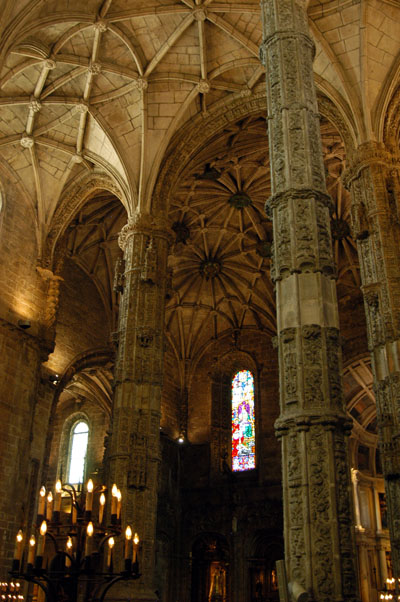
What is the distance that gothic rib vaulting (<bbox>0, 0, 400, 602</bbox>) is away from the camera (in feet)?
Result: 26.0

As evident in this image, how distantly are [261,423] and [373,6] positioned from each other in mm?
17755

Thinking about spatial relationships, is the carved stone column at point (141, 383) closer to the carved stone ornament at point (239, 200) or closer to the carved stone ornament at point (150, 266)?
the carved stone ornament at point (150, 266)

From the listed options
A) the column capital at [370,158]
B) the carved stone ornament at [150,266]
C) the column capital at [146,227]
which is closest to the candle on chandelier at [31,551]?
the carved stone ornament at [150,266]

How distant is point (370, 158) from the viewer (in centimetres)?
1516

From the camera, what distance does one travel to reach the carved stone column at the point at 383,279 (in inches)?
496

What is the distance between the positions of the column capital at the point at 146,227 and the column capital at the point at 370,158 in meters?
5.15

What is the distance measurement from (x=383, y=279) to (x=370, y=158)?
10.8 feet

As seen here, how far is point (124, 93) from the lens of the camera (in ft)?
59.5

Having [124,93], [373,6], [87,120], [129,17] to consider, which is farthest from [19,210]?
[373,6]

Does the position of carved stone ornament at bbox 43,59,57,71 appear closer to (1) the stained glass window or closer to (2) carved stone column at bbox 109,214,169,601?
(2) carved stone column at bbox 109,214,169,601

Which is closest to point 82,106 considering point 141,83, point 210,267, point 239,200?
point 141,83

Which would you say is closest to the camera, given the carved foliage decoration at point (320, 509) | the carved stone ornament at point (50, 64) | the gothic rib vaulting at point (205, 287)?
the carved foliage decoration at point (320, 509)

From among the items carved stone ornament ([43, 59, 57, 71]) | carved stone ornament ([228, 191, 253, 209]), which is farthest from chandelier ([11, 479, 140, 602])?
carved stone ornament ([228, 191, 253, 209])

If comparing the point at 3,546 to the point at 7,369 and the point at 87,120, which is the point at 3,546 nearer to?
the point at 7,369
